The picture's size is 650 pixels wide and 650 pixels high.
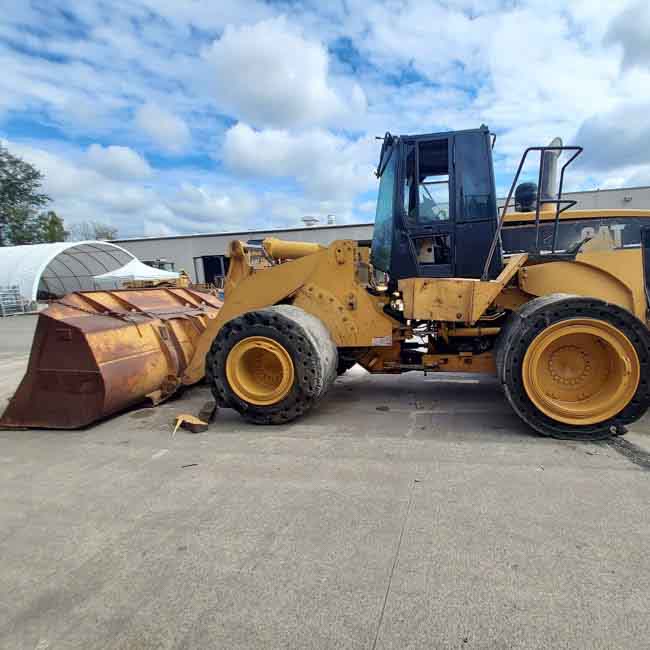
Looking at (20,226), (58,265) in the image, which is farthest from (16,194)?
(58,265)

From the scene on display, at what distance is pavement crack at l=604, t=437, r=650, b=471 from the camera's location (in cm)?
307

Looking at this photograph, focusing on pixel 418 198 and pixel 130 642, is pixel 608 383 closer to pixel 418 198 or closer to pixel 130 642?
pixel 418 198

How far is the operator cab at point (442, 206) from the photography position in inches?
167

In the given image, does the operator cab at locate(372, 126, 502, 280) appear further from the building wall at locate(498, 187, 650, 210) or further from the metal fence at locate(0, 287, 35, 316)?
the metal fence at locate(0, 287, 35, 316)

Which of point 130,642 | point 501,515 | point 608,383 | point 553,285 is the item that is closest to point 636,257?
point 553,285

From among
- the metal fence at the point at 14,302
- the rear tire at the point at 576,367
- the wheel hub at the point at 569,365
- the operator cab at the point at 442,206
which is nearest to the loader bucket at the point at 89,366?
the operator cab at the point at 442,206

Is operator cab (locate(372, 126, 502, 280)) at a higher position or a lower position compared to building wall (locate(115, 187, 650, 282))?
lower

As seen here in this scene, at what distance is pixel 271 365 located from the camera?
4320mm

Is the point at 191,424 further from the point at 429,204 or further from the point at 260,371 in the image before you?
the point at 429,204

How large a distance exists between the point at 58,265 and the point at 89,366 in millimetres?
30853

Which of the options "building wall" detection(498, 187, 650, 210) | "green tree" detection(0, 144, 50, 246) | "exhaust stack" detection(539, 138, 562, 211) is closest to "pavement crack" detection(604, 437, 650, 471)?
"exhaust stack" detection(539, 138, 562, 211)

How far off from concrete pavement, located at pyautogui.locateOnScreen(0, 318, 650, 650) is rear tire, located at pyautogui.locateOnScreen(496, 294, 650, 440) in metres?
0.26

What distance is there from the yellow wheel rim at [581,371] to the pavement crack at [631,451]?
21 cm

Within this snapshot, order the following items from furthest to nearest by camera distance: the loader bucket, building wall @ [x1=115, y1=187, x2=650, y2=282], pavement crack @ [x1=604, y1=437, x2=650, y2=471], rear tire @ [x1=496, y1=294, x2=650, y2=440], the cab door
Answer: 1. building wall @ [x1=115, y1=187, x2=650, y2=282]
2. the cab door
3. the loader bucket
4. rear tire @ [x1=496, y1=294, x2=650, y2=440]
5. pavement crack @ [x1=604, y1=437, x2=650, y2=471]
